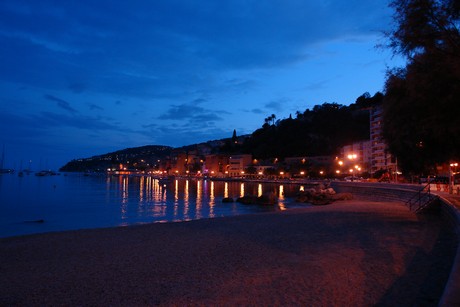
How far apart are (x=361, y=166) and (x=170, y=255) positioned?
96.7 m

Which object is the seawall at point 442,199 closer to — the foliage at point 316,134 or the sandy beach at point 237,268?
the sandy beach at point 237,268

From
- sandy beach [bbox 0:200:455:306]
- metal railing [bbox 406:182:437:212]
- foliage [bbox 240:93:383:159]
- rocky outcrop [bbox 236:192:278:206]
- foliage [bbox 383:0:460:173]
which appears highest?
foliage [bbox 240:93:383:159]

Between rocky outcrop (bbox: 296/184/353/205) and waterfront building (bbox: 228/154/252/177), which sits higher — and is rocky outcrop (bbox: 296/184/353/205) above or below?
below

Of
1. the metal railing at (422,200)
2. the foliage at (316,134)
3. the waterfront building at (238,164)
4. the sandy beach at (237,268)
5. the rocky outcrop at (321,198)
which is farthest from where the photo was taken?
the waterfront building at (238,164)

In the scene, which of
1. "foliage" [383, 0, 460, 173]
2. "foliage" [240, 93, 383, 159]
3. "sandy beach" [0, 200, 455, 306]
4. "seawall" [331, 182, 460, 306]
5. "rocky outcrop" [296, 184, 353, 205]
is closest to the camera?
"seawall" [331, 182, 460, 306]

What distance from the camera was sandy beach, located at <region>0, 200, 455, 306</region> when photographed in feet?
22.3

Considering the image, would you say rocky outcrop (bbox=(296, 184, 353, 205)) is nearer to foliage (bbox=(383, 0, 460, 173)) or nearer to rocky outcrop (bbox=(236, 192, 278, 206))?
rocky outcrop (bbox=(236, 192, 278, 206))

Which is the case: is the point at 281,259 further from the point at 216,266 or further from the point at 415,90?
the point at 415,90

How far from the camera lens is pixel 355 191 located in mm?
49938

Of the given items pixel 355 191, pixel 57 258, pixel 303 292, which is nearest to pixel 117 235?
pixel 57 258

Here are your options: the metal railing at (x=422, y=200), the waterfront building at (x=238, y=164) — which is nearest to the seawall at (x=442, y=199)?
the metal railing at (x=422, y=200)

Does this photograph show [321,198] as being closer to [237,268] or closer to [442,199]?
[442,199]

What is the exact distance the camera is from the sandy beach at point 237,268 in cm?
679

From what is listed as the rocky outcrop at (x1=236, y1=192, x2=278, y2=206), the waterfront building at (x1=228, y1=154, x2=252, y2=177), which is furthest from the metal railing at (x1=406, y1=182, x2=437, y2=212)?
the waterfront building at (x1=228, y1=154, x2=252, y2=177)
